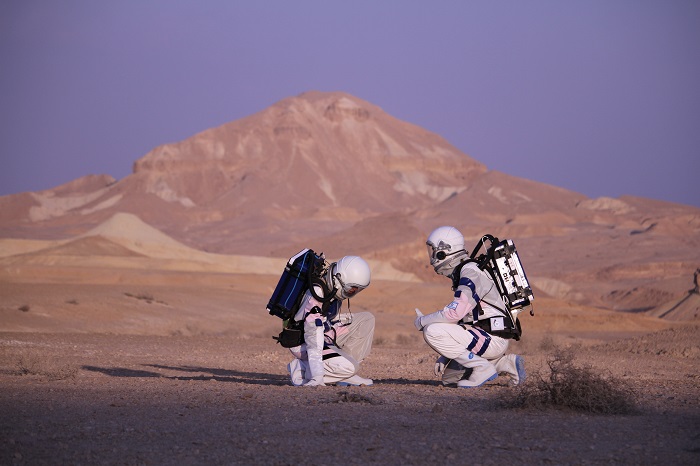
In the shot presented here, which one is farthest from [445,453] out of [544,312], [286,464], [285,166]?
[285,166]

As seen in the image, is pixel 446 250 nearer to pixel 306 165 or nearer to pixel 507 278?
pixel 507 278

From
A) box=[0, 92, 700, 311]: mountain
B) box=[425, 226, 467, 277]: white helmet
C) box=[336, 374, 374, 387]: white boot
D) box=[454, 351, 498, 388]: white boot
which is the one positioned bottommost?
box=[336, 374, 374, 387]: white boot

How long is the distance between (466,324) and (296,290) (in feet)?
6.41

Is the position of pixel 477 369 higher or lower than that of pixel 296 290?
lower

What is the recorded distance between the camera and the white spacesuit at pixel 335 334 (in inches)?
440

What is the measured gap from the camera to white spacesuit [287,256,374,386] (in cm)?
1119

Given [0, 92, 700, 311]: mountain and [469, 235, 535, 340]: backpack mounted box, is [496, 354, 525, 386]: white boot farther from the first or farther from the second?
[0, 92, 700, 311]: mountain

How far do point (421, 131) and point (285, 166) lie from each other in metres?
54.7

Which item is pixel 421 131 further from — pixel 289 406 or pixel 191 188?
pixel 289 406

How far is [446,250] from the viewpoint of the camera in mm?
11539

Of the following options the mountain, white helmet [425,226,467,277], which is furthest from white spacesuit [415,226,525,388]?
the mountain

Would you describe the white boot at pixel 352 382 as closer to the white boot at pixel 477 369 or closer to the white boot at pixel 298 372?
the white boot at pixel 298 372

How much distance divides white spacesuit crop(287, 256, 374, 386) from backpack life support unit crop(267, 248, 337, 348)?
0.06 metres

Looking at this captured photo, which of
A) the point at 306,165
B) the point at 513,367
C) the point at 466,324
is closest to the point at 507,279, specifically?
the point at 466,324
